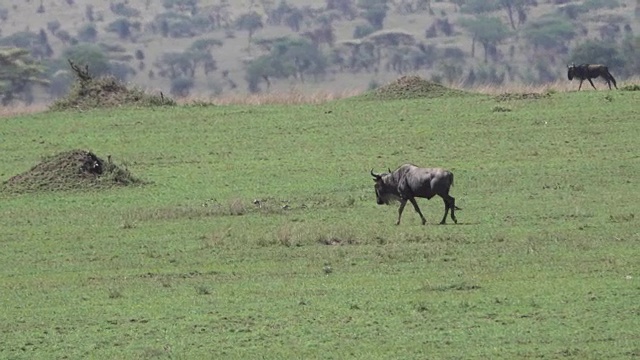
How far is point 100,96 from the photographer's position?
4159 centimetres

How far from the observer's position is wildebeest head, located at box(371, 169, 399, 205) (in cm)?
2514

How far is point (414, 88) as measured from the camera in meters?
40.7

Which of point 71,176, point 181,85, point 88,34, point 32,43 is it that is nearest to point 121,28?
point 88,34

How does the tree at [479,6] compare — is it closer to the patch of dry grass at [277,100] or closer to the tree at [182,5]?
the tree at [182,5]

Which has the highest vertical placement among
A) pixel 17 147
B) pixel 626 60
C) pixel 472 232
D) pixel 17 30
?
pixel 472 232

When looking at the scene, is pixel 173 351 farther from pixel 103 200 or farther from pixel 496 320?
pixel 103 200

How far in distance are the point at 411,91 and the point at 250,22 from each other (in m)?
79.9

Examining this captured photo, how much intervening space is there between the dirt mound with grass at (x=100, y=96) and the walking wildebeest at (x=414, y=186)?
16499 millimetres

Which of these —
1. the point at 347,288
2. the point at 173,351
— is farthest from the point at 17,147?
the point at 173,351

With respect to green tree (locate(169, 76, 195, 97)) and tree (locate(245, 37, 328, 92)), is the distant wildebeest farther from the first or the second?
green tree (locate(169, 76, 195, 97))

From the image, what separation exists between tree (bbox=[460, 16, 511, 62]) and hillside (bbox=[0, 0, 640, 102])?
112 millimetres

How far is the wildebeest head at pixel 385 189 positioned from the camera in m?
25.1

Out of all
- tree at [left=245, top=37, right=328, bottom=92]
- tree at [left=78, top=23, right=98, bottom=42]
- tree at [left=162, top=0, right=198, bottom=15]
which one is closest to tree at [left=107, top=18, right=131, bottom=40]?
tree at [left=78, top=23, right=98, bottom=42]

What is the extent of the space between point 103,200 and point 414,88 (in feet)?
47.0
